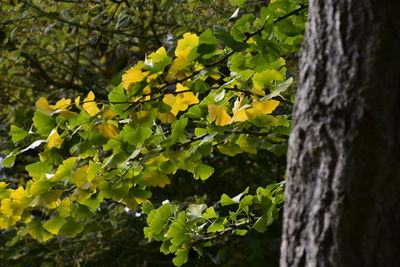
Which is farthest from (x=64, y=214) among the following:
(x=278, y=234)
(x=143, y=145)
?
(x=278, y=234)

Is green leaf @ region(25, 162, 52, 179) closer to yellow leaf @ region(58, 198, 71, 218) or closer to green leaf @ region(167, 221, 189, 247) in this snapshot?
yellow leaf @ region(58, 198, 71, 218)

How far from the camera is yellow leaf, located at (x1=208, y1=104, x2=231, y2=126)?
5.57 ft

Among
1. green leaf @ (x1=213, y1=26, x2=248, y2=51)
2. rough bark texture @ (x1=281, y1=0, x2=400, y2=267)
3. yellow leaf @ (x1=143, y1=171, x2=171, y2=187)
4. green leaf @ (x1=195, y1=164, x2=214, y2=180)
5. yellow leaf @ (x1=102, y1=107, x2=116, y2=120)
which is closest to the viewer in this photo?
rough bark texture @ (x1=281, y1=0, x2=400, y2=267)

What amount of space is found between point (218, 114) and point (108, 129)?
0.86 ft

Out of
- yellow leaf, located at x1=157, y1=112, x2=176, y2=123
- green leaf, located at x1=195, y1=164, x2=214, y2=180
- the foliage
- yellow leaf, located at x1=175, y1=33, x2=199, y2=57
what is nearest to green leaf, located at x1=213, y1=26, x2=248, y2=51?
the foliage

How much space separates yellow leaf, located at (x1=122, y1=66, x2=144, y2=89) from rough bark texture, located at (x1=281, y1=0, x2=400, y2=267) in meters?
0.50

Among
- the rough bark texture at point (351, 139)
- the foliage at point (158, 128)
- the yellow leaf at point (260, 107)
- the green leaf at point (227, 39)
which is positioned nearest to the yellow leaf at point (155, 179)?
the foliage at point (158, 128)

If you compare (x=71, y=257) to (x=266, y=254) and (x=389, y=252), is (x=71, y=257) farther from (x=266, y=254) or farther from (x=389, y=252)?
(x=389, y=252)

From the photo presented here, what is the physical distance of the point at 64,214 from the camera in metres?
1.83

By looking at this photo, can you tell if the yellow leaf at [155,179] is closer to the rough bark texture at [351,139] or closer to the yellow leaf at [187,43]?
the yellow leaf at [187,43]

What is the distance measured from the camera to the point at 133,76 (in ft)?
5.23

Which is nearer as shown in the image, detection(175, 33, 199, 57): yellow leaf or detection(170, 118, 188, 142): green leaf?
detection(175, 33, 199, 57): yellow leaf

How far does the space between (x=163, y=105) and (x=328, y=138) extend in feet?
2.01

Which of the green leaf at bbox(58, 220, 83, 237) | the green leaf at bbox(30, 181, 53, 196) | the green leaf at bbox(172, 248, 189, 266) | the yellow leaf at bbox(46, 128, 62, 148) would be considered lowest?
the green leaf at bbox(172, 248, 189, 266)
